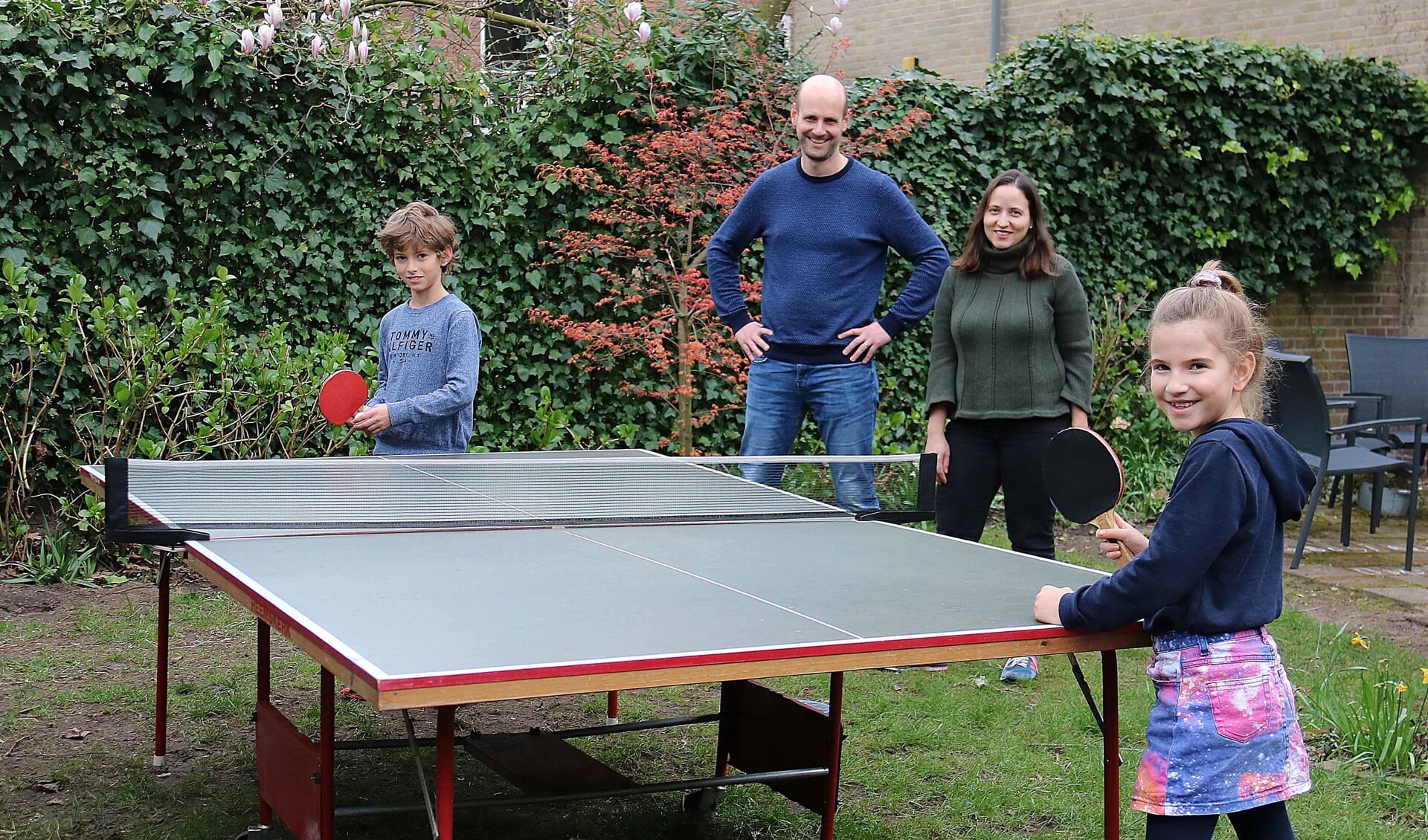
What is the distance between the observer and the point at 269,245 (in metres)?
7.32

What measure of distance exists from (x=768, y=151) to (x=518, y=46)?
15.7ft

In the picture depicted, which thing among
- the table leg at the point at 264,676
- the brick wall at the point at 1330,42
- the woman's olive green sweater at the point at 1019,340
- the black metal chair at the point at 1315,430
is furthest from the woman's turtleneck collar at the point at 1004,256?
the brick wall at the point at 1330,42

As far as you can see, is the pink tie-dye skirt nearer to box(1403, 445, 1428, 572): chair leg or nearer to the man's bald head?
the man's bald head

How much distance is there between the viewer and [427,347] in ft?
16.6

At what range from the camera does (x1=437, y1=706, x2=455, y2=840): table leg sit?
225 centimetres

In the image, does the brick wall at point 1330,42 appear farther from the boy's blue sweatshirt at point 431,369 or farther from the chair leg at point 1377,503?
the boy's blue sweatshirt at point 431,369

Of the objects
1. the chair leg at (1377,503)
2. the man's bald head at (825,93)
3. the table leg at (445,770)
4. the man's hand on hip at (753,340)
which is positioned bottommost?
the chair leg at (1377,503)

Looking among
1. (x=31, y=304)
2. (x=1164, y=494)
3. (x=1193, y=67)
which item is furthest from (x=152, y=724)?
(x=1193, y=67)

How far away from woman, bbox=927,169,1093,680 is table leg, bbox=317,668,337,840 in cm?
286

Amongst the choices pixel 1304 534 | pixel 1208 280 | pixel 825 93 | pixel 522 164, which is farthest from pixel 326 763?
pixel 1304 534

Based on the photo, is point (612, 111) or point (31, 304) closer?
point (31, 304)

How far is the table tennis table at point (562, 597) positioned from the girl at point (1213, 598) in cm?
12

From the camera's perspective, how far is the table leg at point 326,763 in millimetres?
2928

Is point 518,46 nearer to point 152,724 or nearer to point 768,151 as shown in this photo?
point 768,151
